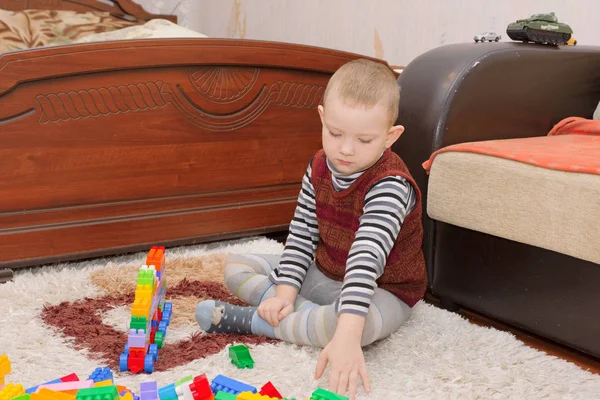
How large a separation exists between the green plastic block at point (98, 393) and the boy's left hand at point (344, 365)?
0.36 meters

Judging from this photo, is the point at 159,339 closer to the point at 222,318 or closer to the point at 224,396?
the point at 222,318

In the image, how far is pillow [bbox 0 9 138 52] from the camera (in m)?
3.01

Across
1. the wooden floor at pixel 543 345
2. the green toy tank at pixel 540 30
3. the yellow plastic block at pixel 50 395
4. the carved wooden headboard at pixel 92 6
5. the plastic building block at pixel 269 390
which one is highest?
the green toy tank at pixel 540 30

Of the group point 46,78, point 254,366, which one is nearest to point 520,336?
point 254,366

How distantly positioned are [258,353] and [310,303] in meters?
0.16

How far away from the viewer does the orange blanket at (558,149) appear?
1215 millimetres

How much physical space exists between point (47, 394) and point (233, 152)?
47.0 inches

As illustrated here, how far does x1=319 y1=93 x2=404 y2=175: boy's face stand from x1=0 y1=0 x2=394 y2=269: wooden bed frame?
0.74 meters

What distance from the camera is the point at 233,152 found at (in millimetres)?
1965

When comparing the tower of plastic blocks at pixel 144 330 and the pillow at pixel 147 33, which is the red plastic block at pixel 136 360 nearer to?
the tower of plastic blocks at pixel 144 330

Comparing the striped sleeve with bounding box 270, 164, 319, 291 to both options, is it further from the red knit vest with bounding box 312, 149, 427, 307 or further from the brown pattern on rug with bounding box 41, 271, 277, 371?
the brown pattern on rug with bounding box 41, 271, 277, 371

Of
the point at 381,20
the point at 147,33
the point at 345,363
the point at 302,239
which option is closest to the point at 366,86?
the point at 302,239

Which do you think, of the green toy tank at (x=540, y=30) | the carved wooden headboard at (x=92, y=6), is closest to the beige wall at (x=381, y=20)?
the carved wooden headboard at (x=92, y=6)

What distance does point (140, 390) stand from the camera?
966mm
